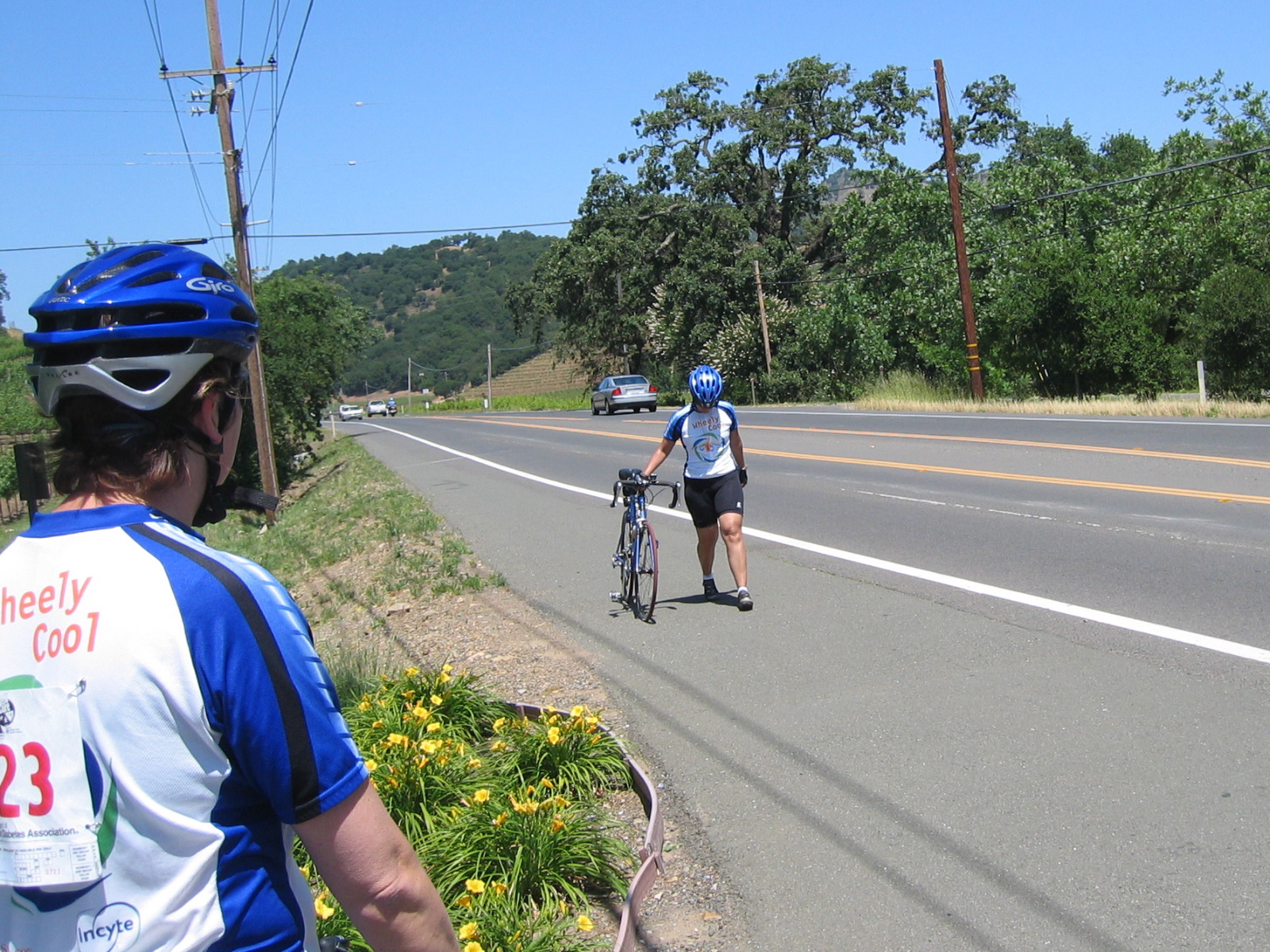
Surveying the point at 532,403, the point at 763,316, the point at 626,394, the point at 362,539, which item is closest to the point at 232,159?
the point at 362,539

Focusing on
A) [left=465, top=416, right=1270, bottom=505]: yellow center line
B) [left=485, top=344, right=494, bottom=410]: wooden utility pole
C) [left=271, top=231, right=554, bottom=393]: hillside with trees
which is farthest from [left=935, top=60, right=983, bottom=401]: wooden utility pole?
[left=271, top=231, right=554, bottom=393]: hillside with trees

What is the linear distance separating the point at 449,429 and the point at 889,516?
3529cm

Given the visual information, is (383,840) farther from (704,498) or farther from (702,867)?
(704,498)

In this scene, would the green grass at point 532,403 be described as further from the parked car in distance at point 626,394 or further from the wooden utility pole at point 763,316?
the parked car in distance at point 626,394

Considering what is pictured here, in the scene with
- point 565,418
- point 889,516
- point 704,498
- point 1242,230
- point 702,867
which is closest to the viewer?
point 702,867

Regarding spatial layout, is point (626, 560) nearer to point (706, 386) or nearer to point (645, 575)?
point (645, 575)

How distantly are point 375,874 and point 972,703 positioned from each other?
4.72 meters

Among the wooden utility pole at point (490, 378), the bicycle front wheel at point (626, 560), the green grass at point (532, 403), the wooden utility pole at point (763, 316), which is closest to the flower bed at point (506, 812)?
the bicycle front wheel at point (626, 560)

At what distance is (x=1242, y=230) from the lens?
3875cm

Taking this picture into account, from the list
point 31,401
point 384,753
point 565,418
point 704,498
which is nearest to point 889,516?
point 704,498

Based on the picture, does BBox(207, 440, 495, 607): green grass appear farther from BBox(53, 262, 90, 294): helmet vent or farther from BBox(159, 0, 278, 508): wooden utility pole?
BBox(53, 262, 90, 294): helmet vent

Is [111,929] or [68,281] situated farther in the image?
[68,281]

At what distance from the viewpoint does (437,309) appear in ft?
545

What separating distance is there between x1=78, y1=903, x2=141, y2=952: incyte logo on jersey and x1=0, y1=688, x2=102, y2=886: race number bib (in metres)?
0.06
